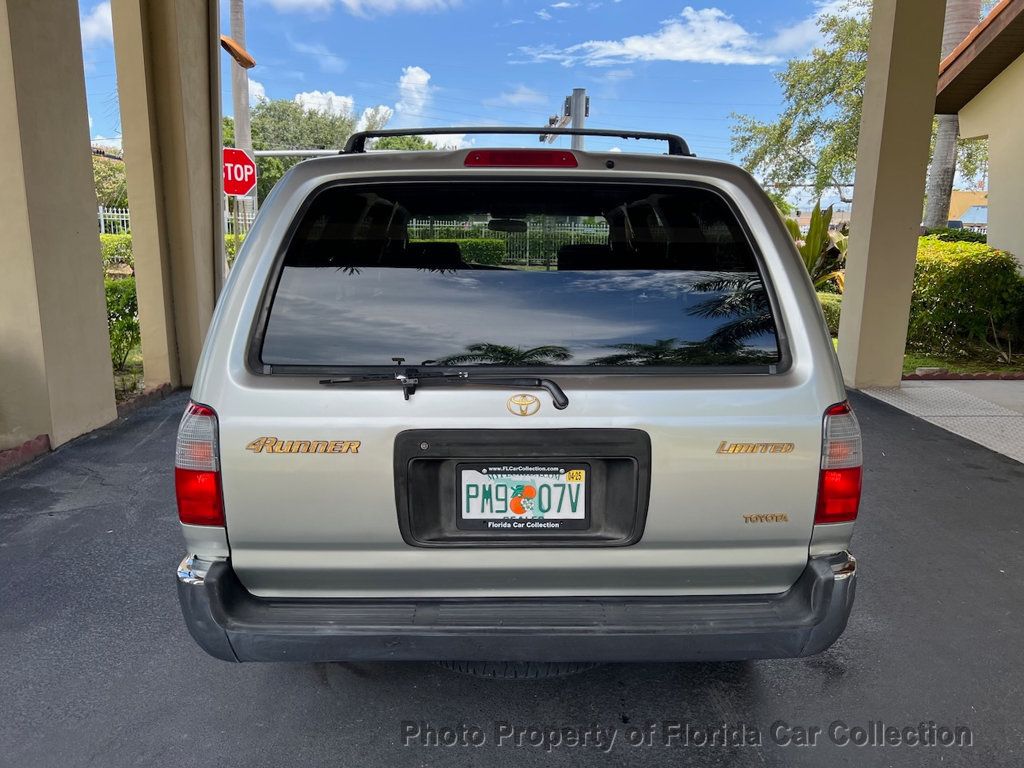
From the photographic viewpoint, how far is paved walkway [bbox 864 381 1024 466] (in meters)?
6.25

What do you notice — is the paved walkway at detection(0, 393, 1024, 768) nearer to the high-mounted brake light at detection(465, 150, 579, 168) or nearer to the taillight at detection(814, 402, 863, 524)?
the taillight at detection(814, 402, 863, 524)

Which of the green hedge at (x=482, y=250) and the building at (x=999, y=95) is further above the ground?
the building at (x=999, y=95)

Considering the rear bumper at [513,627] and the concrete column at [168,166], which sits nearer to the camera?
the rear bumper at [513,627]

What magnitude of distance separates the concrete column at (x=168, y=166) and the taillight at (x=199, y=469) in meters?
6.19

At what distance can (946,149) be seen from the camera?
13.4 m

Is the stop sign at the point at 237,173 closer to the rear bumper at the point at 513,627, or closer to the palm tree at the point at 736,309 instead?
the rear bumper at the point at 513,627

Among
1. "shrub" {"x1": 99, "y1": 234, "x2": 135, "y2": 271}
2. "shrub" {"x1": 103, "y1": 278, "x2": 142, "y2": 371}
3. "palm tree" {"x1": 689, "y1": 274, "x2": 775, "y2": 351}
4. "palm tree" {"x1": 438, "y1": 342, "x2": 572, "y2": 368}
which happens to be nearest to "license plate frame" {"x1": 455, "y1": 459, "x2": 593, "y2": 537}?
"palm tree" {"x1": 438, "y1": 342, "x2": 572, "y2": 368}

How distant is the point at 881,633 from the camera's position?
10.5 ft

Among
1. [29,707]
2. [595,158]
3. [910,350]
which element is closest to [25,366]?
[29,707]

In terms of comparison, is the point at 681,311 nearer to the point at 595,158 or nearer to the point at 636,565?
the point at 595,158

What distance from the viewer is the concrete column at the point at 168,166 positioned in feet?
24.1

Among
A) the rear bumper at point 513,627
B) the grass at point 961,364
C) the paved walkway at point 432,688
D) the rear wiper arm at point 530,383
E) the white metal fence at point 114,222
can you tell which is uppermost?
the white metal fence at point 114,222

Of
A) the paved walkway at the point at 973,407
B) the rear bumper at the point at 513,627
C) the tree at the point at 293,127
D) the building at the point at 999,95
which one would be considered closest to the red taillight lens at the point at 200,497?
the rear bumper at the point at 513,627

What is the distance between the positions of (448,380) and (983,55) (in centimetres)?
1220
